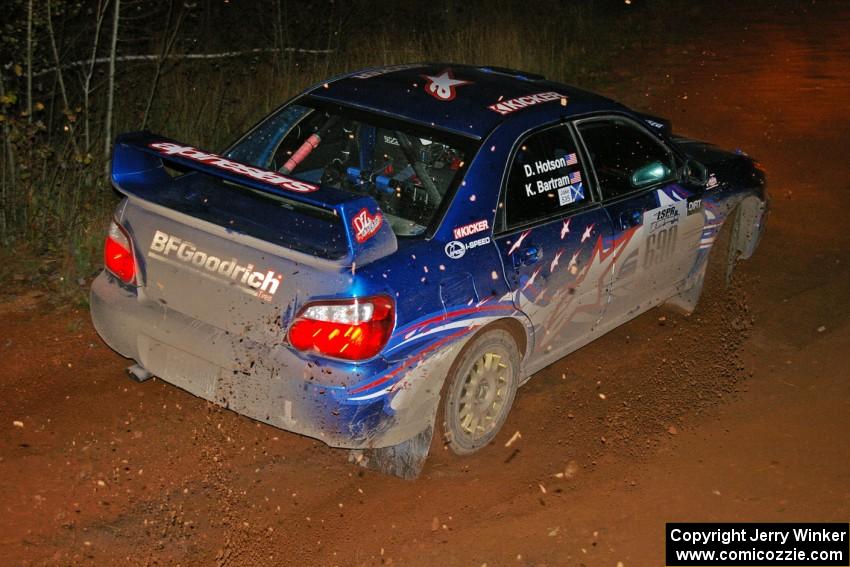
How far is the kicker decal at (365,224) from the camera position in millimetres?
4125

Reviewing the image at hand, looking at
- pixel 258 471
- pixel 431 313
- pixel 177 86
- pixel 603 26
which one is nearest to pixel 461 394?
pixel 431 313

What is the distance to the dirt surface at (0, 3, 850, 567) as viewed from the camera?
4340 mm

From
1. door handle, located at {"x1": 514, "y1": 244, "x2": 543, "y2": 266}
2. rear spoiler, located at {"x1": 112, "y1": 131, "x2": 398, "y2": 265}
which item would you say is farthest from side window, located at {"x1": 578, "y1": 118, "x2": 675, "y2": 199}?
rear spoiler, located at {"x1": 112, "y1": 131, "x2": 398, "y2": 265}

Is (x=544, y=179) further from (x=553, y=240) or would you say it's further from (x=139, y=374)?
(x=139, y=374)

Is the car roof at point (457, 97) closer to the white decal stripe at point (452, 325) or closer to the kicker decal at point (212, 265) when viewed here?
the white decal stripe at point (452, 325)

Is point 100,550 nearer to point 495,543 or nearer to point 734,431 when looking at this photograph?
point 495,543

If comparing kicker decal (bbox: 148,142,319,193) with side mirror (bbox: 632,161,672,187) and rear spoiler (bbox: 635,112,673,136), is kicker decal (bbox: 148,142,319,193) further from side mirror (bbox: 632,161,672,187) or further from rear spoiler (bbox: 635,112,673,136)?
rear spoiler (bbox: 635,112,673,136)

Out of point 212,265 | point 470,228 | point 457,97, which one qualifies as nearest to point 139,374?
point 212,265

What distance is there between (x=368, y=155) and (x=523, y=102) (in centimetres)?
87

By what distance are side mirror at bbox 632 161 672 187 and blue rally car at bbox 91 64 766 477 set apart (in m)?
0.01

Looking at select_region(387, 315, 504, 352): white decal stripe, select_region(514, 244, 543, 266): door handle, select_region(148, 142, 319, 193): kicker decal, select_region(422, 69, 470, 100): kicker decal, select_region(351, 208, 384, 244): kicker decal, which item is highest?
select_region(422, 69, 470, 100): kicker decal

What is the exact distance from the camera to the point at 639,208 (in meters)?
5.73

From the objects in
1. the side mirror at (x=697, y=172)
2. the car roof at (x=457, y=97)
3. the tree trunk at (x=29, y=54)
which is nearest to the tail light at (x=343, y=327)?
the car roof at (x=457, y=97)

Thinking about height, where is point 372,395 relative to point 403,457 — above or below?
above
